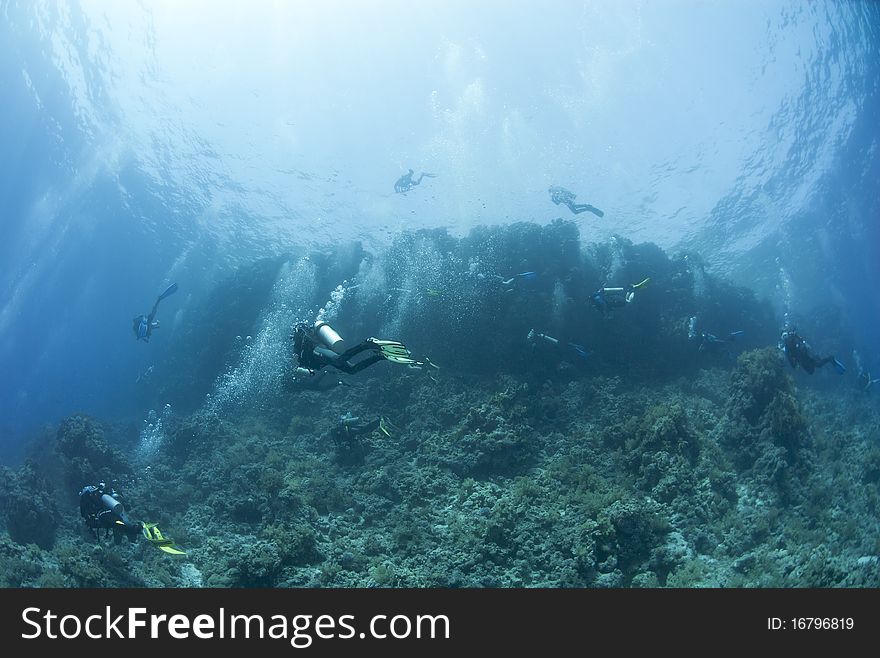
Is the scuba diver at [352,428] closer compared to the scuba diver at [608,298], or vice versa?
the scuba diver at [608,298]

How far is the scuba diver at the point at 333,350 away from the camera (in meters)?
6.17

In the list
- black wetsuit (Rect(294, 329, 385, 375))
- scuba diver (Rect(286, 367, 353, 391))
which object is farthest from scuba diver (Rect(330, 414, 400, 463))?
black wetsuit (Rect(294, 329, 385, 375))

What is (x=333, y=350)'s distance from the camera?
Answer: 668 centimetres

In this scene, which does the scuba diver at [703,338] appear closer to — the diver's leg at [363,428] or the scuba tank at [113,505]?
the diver's leg at [363,428]

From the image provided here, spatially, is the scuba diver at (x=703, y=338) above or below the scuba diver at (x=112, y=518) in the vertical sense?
above

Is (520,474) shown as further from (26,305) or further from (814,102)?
(26,305)

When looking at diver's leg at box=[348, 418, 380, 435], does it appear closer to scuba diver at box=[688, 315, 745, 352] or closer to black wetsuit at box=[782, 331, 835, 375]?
black wetsuit at box=[782, 331, 835, 375]

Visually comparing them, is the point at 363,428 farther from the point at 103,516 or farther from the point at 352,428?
the point at 103,516

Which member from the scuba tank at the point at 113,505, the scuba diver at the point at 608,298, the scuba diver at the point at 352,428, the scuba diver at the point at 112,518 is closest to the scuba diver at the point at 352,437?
the scuba diver at the point at 352,428

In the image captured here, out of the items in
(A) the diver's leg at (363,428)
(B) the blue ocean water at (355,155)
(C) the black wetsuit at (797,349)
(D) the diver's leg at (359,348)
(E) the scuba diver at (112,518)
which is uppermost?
(B) the blue ocean water at (355,155)
